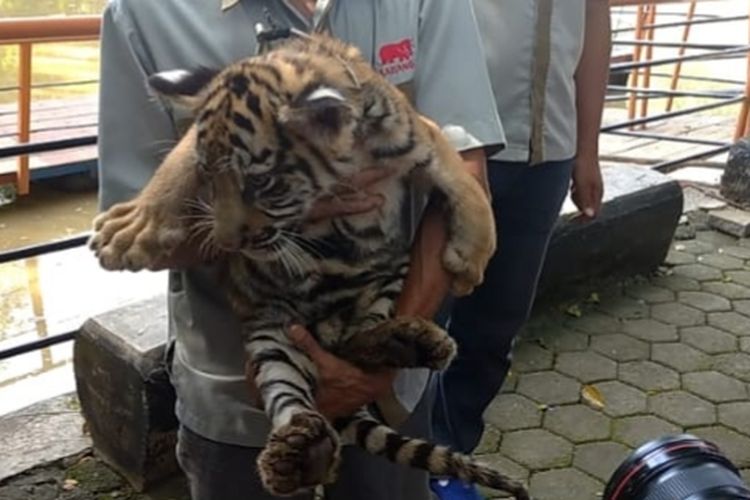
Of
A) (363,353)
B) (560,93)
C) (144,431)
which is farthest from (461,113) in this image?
(144,431)

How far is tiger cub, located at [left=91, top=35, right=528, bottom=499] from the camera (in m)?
1.46

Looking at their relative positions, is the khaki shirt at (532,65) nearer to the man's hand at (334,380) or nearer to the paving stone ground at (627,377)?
the man's hand at (334,380)

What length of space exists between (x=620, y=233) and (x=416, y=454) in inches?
115

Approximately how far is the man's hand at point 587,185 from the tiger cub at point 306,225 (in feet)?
4.12

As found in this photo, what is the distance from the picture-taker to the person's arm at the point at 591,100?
2.71 meters

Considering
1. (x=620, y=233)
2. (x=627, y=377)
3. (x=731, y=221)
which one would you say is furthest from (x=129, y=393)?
(x=731, y=221)

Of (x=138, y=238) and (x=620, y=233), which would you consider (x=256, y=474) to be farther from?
(x=620, y=233)

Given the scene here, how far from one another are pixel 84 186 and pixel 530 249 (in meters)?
4.74

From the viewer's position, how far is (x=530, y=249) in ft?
8.76

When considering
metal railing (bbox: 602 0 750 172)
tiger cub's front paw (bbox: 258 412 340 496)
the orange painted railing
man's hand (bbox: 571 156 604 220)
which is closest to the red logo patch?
tiger cub's front paw (bbox: 258 412 340 496)

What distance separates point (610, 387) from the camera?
3760 millimetres

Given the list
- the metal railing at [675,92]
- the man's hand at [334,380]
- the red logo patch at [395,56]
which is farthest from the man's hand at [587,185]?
the metal railing at [675,92]

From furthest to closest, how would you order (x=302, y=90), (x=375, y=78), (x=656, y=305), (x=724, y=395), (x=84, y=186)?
(x=84, y=186) < (x=656, y=305) < (x=724, y=395) < (x=375, y=78) < (x=302, y=90)

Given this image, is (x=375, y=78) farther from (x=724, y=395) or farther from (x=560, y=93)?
(x=724, y=395)
